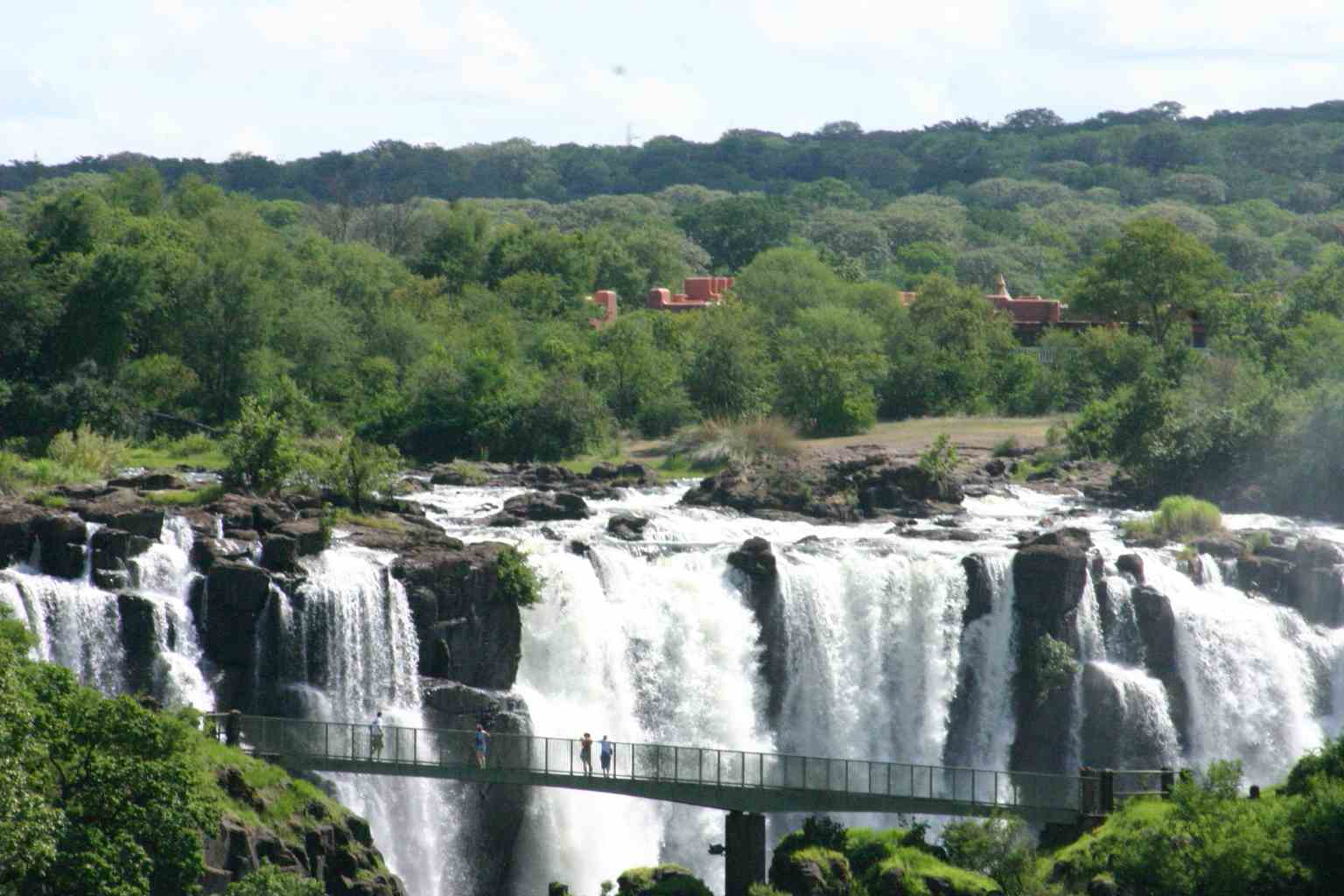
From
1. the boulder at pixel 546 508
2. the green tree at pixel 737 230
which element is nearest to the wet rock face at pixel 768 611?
the boulder at pixel 546 508

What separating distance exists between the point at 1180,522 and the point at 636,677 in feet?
60.0

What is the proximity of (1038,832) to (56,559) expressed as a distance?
22.5m

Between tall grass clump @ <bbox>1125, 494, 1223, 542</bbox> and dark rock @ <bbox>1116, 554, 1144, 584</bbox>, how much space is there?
4684mm

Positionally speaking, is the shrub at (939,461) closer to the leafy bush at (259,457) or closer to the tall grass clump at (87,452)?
the leafy bush at (259,457)

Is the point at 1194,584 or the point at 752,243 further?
the point at 752,243

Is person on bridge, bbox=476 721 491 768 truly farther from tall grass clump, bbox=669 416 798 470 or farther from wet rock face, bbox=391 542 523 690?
tall grass clump, bbox=669 416 798 470

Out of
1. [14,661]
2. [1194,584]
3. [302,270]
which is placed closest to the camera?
[14,661]

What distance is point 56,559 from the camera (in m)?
59.9

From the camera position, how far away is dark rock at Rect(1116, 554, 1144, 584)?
231 feet

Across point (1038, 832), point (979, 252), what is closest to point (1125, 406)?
point (1038, 832)

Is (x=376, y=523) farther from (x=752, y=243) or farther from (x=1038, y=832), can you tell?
(x=752, y=243)

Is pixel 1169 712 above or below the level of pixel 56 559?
below

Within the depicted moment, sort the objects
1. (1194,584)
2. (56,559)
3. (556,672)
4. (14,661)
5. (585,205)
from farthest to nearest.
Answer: (585,205)
(1194,584)
(556,672)
(56,559)
(14,661)

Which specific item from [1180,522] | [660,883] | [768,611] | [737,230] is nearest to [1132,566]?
[1180,522]
